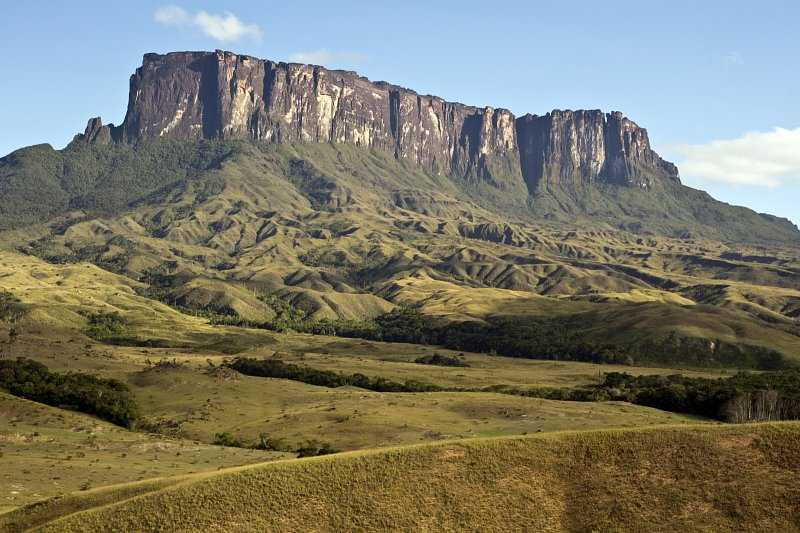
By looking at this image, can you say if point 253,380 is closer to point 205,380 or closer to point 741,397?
point 205,380

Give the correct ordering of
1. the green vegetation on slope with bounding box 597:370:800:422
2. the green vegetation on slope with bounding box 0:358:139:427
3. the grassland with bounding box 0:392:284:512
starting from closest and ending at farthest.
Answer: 1. the grassland with bounding box 0:392:284:512
2. the green vegetation on slope with bounding box 0:358:139:427
3. the green vegetation on slope with bounding box 597:370:800:422

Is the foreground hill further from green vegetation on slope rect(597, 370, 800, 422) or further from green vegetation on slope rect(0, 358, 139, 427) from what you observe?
green vegetation on slope rect(597, 370, 800, 422)

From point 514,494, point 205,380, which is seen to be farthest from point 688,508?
point 205,380

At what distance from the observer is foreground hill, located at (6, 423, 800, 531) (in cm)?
5969

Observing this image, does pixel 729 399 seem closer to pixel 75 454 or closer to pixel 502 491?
pixel 502 491

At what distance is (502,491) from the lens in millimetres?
62906

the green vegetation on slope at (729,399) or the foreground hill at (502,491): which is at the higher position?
the foreground hill at (502,491)

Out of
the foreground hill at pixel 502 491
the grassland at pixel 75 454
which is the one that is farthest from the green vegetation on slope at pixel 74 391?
the foreground hill at pixel 502 491

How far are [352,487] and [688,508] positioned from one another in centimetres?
2455

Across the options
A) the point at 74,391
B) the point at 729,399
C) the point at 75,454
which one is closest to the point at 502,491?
the point at 75,454

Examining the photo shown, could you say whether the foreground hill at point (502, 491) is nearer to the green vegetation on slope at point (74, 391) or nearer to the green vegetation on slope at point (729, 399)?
the green vegetation on slope at point (74, 391)

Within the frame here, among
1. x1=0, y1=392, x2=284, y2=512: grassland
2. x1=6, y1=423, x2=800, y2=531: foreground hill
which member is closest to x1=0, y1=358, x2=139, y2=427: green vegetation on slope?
x1=0, y1=392, x2=284, y2=512: grassland

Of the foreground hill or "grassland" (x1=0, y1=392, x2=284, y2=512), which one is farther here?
"grassland" (x1=0, y1=392, x2=284, y2=512)

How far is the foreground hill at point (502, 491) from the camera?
59688 mm
